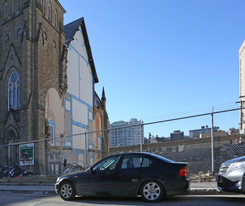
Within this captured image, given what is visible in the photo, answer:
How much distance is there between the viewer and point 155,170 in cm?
725

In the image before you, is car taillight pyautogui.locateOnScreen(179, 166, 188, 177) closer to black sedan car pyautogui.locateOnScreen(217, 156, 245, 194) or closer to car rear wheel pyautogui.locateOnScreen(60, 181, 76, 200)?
black sedan car pyautogui.locateOnScreen(217, 156, 245, 194)

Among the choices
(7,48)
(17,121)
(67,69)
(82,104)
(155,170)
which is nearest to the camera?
(155,170)

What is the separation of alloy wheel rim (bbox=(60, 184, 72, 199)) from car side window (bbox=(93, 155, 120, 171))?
39.8 inches

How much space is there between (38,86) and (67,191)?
48.6ft

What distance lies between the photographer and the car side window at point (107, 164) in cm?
780

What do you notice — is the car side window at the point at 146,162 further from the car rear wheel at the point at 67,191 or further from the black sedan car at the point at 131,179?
the car rear wheel at the point at 67,191

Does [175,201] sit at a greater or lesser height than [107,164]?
lesser

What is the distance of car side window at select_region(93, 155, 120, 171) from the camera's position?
7.80 m

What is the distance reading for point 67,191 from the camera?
817cm

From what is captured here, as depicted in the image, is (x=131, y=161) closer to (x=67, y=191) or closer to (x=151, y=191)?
(x=151, y=191)

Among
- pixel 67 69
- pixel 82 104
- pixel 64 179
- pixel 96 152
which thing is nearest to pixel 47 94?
pixel 67 69

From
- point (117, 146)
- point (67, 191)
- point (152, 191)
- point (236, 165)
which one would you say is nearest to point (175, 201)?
point (152, 191)

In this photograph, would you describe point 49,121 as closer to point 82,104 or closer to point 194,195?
point 82,104

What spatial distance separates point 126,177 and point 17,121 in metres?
16.6
